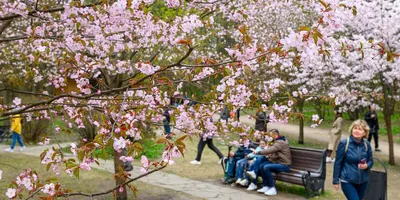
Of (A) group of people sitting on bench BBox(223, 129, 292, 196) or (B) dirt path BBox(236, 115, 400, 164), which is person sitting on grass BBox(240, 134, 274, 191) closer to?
(A) group of people sitting on bench BBox(223, 129, 292, 196)

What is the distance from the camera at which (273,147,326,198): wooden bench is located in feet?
25.5

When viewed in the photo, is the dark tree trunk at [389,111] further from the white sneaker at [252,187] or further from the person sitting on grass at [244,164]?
the white sneaker at [252,187]

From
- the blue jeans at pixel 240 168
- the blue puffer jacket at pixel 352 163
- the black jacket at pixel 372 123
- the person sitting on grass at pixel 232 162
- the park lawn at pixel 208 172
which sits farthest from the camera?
the black jacket at pixel 372 123

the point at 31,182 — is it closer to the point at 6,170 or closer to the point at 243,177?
the point at 243,177

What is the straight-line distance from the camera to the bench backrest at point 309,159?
26.3ft

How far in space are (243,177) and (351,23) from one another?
22.2 feet

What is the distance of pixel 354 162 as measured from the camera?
5348 millimetres

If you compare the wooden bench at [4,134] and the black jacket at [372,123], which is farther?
the wooden bench at [4,134]

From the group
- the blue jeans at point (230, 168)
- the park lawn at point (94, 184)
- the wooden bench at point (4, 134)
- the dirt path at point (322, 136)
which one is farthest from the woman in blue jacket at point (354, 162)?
the wooden bench at point (4, 134)

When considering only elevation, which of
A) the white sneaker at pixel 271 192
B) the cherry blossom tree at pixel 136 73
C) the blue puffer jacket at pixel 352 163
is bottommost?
the white sneaker at pixel 271 192

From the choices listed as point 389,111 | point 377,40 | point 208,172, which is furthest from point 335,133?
point 208,172

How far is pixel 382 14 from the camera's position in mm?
11781

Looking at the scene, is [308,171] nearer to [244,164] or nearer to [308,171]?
[308,171]

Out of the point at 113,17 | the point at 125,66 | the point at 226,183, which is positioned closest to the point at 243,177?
the point at 226,183
